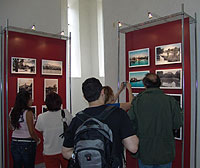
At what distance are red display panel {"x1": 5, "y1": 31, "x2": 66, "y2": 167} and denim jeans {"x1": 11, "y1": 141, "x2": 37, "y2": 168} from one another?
1.41 m

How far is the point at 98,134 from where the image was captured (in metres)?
1.69

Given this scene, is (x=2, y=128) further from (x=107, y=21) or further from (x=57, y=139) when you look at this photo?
(x=107, y=21)

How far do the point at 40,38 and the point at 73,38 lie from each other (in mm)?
4255

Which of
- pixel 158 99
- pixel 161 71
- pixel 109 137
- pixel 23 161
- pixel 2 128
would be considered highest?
pixel 161 71

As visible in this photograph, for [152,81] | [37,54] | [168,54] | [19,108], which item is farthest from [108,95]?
[37,54]

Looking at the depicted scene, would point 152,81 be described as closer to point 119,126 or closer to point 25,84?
point 119,126

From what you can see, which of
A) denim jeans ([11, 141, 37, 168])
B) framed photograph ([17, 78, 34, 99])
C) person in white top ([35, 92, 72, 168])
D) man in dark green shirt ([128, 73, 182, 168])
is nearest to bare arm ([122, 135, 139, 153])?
man in dark green shirt ([128, 73, 182, 168])

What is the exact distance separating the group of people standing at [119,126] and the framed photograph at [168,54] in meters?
1.17

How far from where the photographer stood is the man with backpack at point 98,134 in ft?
5.52

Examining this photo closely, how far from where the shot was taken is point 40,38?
482 centimetres

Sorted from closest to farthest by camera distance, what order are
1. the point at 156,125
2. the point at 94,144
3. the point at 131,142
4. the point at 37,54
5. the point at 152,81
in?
1. the point at 94,144
2. the point at 131,142
3. the point at 156,125
4. the point at 152,81
5. the point at 37,54

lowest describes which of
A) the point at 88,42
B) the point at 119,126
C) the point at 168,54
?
the point at 119,126

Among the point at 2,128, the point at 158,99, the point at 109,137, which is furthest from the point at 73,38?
the point at 109,137

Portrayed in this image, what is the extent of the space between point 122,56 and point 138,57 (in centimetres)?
78
